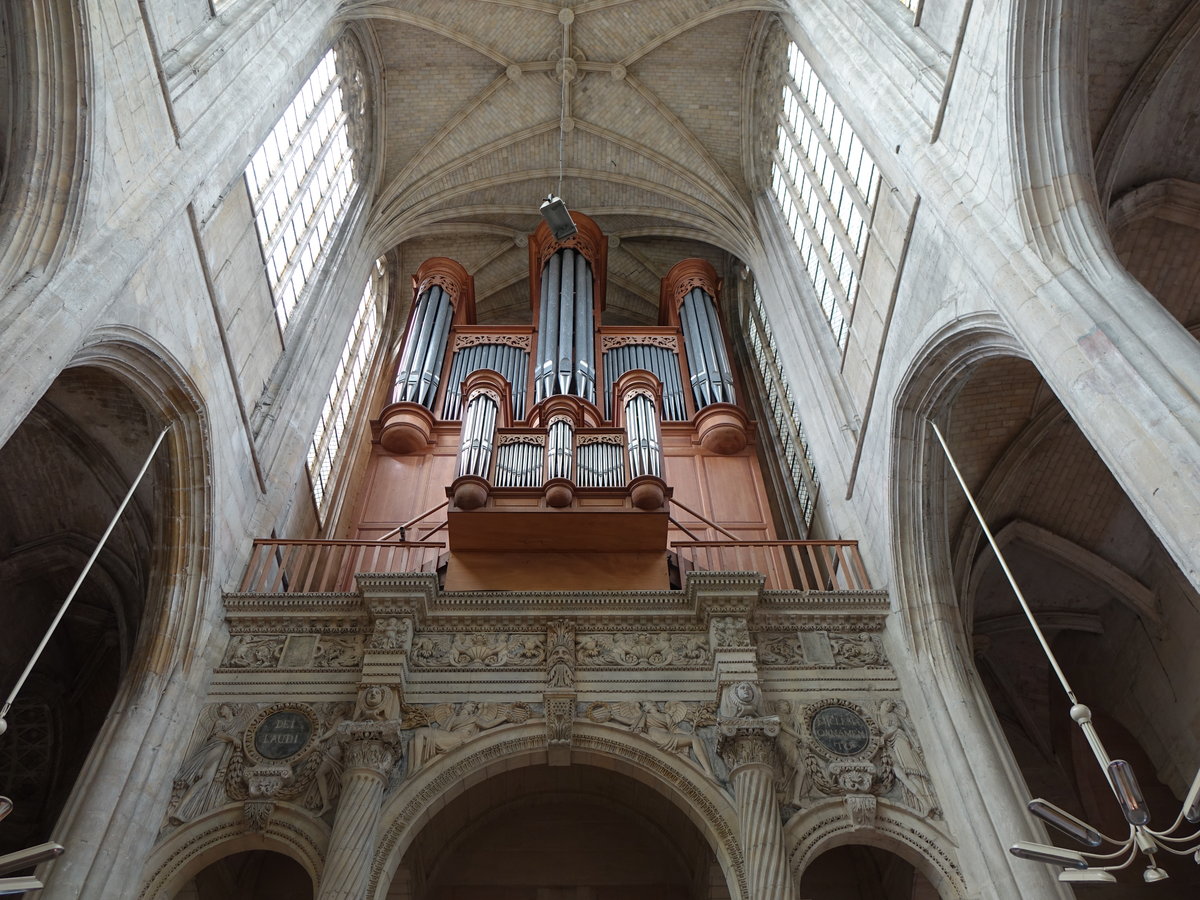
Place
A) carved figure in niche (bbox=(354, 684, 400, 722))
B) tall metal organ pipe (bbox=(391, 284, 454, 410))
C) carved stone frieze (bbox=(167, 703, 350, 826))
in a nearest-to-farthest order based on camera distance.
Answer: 1. carved stone frieze (bbox=(167, 703, 350, 826))
2. carved figure in niche (bbox=(354, 684, 400, 722))
3. tall metal organ pipe (bbox=(391, 284, 454, 410))

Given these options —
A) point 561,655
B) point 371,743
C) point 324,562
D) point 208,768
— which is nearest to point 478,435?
point 324,562

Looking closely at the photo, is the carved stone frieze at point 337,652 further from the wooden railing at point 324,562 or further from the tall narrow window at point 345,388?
the tall narrow window at point 345,388

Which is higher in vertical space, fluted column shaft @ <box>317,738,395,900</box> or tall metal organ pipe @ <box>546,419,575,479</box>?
tall metal organ pipe @ <box>546,419,575,479</box>

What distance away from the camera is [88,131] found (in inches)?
255

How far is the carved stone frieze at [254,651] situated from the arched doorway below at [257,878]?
1845 millimetres

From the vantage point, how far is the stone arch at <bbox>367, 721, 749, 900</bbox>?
7.29 meters

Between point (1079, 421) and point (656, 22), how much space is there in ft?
38.1

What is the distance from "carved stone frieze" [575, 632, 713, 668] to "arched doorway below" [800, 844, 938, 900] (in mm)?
2416

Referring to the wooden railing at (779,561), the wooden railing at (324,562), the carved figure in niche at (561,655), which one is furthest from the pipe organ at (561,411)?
the carved figure in niche at (561,655)

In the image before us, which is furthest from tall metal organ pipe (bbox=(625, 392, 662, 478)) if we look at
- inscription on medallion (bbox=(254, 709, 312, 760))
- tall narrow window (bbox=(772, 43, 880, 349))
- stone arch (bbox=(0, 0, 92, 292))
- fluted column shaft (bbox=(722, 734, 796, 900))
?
stone arch (bbox=(0, 0, 92, 292))

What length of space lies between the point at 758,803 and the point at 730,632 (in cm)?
164

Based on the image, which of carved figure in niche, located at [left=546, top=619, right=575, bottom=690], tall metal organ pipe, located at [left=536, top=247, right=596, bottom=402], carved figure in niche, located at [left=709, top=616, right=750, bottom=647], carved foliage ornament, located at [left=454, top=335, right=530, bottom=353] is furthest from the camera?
carved foliage ornament, located at [left=454, top=335, right=530, bottom=353]

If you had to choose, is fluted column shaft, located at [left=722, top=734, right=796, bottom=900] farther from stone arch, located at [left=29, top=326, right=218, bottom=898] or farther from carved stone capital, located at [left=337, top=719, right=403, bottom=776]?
stone arch, located at [left=29, top=326, right=218, bottom=898]

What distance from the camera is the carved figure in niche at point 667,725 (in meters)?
7.98
